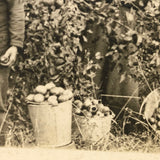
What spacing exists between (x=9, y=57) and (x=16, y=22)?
1.09 feet

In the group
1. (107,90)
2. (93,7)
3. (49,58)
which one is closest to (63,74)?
(49,58)

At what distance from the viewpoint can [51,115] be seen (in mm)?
3717

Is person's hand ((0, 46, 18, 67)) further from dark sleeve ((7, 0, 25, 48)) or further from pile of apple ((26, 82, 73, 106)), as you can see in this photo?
pile of apple ((26, 82, 73, 106))

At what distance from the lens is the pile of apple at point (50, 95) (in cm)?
372

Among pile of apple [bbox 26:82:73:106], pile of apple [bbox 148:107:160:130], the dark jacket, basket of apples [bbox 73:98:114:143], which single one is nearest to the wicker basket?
basket of apples [bbox 73:98:114:143]

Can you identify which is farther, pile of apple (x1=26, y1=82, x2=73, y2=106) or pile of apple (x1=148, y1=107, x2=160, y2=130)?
pile of apple (x1=148, y1=107, x2=160, y2=130)

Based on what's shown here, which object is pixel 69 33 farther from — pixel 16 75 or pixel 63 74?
pixel 16 75

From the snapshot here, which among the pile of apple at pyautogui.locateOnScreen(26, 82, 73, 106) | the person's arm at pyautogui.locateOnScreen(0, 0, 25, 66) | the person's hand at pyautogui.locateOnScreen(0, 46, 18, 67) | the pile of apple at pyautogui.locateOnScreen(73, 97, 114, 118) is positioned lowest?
the pile of apple at pyautogui.locateOnScreen(73, 97, 114, 118)

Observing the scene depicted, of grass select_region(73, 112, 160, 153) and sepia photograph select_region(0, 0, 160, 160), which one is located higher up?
sepia photograph select_region(0, 0, 160, 160)

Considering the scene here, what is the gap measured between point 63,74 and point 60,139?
64cm

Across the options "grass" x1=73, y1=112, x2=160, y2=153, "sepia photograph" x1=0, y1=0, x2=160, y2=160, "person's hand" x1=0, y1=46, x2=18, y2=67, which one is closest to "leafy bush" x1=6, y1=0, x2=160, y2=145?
"sepia photograph" x1=0, y1=0, x2=160, y2=160

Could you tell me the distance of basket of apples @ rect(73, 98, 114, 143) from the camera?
12.7ft

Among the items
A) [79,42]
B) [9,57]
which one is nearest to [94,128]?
[79,42]

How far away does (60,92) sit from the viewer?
12.6ft
